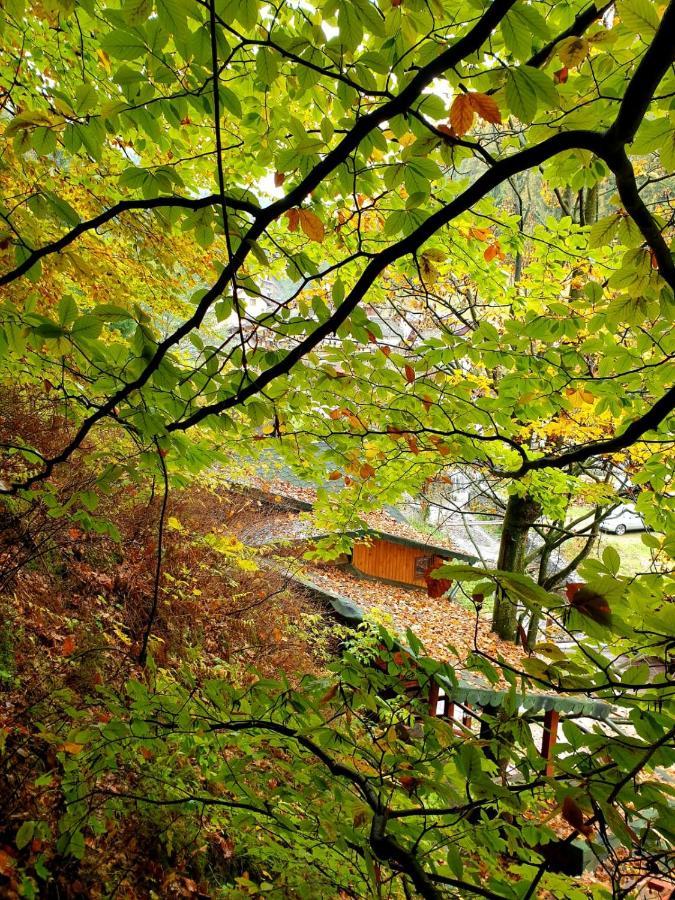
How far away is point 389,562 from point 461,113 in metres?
12.3

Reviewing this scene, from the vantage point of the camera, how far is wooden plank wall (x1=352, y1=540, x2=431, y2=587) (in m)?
12.6

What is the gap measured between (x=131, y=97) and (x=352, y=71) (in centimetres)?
57

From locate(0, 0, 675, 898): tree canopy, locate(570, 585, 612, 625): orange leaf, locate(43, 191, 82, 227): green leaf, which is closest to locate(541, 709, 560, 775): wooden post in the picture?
locate(0, 0, 675, 898): tree canopy

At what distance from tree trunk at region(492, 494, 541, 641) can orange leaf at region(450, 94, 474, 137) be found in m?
7.70

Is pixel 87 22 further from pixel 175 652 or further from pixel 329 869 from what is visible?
pixel 175 652

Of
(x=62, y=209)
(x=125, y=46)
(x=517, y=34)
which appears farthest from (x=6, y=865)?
(x=517, y=34)

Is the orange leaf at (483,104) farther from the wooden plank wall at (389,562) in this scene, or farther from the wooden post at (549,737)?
the wooden plank wall at (389,562)

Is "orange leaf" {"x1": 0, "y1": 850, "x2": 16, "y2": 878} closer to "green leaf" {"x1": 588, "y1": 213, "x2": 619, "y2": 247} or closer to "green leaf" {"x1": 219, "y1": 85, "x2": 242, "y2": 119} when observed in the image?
"green leaf" {"x1": 219, "y1": 85, "x2": 242, "y2": 119}

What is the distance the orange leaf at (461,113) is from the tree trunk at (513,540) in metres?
7.70

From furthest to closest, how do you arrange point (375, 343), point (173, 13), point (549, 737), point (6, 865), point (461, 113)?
point (549, 737) < point (6, 865) < point (375, 343) < point (461, 113) < point (173, 13)

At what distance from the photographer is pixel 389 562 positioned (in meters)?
12.7

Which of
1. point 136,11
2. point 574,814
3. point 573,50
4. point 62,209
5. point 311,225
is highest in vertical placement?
point 573,50

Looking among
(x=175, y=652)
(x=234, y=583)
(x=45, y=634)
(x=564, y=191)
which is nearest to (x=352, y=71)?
(x=45, y=634)

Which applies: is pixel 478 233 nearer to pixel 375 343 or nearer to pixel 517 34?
pixel 375 343
